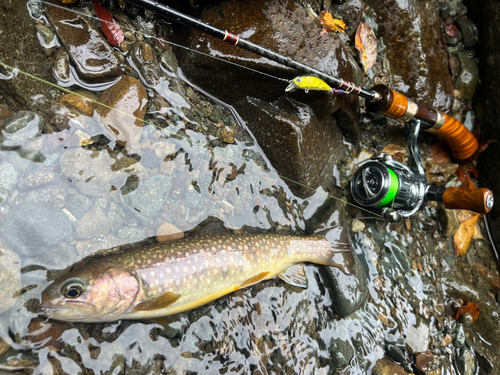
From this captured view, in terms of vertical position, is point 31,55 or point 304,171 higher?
point 31,55

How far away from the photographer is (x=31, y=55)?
2.69 m

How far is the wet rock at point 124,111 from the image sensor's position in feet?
9.23

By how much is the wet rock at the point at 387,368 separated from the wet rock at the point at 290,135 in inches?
71.9

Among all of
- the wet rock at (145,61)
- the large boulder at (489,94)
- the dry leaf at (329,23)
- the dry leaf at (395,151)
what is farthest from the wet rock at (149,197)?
the large boulder at (489,94)

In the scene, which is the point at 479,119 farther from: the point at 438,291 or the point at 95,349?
the point at 95,349

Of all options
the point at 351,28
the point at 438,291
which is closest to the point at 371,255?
the point at 438,291

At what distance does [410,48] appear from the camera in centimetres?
425

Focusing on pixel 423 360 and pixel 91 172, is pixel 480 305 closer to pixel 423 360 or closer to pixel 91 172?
pixel 423 360

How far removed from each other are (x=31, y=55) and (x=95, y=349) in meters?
2.34

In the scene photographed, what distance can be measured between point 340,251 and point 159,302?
176 centimetres

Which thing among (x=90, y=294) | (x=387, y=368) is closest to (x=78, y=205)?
(x=90, y=294)

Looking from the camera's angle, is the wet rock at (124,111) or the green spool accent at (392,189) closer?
the wet rock at (124,111)

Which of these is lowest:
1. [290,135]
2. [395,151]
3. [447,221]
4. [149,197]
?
[447,221]

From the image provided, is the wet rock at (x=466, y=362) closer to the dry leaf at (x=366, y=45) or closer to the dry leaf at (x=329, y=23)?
the dry leaf at (x=366, y=45)
